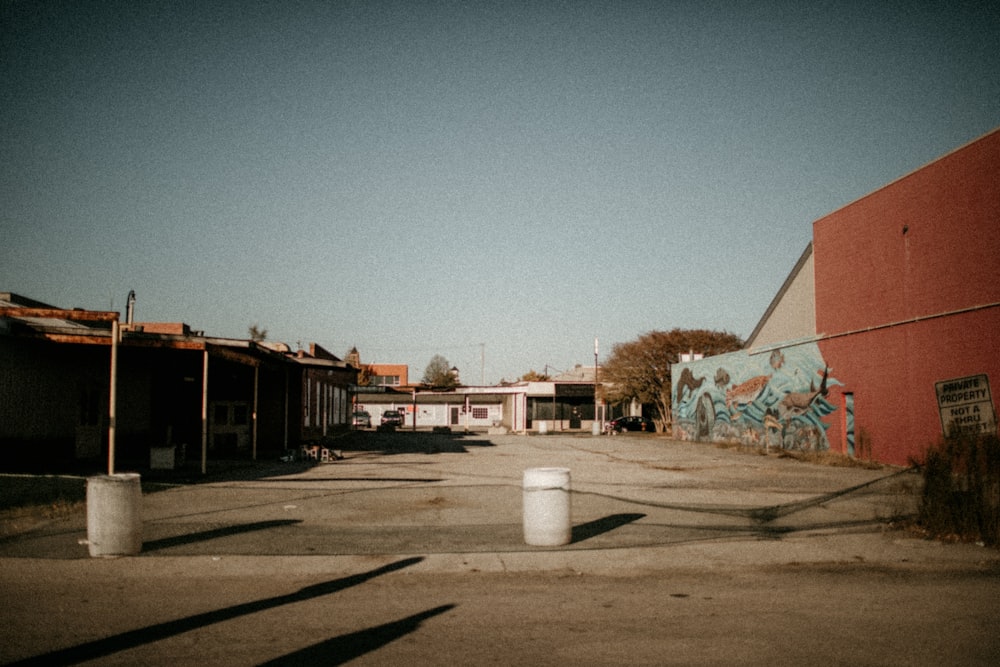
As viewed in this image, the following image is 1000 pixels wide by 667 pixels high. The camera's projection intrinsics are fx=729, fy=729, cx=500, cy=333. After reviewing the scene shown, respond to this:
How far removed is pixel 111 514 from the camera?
8359 millimetres

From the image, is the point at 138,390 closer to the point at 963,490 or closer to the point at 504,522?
the point at 504,522

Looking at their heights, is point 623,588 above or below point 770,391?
below

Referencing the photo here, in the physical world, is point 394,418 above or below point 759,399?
below

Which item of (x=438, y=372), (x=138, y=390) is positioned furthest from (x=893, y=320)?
(x=438, y=372)

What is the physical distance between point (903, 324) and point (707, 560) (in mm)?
17059

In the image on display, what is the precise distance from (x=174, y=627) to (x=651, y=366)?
48.3 metres

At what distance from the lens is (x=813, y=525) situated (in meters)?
11.0

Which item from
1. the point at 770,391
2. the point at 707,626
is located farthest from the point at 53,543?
the point at 770,391

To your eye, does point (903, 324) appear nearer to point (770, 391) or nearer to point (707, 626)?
point (770, 391)

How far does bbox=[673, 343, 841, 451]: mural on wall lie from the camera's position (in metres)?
27.1

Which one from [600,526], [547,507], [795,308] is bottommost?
[600,526]

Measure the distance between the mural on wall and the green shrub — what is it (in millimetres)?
16979

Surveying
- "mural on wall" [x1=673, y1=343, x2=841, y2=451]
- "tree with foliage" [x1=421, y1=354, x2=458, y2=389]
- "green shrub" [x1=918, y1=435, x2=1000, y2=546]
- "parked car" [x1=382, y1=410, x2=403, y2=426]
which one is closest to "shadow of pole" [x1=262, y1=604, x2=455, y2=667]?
"green shrub" [x1=918, y1=435, x2=1000, y2=546]

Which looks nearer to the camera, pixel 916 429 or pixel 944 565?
pixel 944 565
